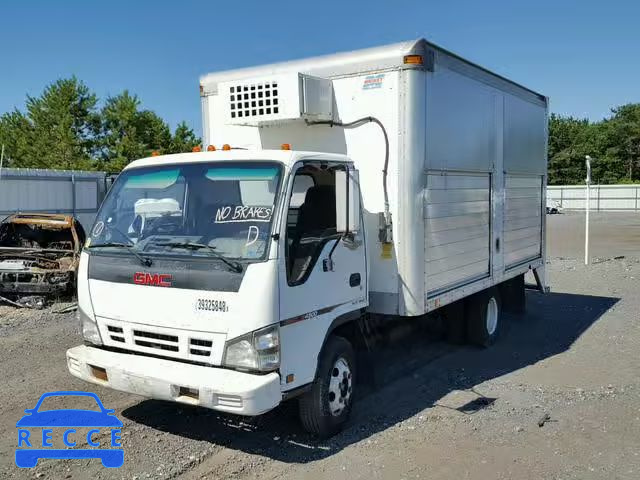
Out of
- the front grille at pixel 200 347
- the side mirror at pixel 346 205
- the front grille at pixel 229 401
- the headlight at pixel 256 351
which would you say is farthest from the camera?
the side mirror at pixel 346 205

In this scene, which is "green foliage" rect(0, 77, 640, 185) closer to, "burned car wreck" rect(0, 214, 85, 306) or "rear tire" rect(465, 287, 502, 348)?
"burned car wreck" rect(0, 214, 85, 306)

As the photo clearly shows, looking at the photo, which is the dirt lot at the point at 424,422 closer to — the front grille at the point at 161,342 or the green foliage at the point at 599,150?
the front grille at the point at 161,342

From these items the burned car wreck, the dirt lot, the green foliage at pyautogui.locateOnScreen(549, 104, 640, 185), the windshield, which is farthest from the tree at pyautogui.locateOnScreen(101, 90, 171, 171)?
the green foliage at pyautogui.locateOnScreen(549, 104, 640, 185)

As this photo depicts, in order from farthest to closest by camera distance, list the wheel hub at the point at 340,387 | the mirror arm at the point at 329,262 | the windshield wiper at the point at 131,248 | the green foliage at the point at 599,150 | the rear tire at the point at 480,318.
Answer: the green foliage at the point at 599,150, the rear tire at the point at 480,318, the wheel hub at the point at 340,387, the mirror arm at the point at 329,262, the windshield wiper at the point at 131,248

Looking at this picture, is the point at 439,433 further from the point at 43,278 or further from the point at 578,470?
the point at 43,278

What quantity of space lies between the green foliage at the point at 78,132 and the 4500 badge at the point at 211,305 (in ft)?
114

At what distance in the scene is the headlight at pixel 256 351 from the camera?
4250 mm

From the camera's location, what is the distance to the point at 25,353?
302 inches

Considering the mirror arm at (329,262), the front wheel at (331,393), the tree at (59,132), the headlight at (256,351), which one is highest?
the tree at (59,132)

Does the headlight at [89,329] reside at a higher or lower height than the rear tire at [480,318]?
higher

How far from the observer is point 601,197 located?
2183 inches

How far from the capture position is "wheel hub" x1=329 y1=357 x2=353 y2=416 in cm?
505

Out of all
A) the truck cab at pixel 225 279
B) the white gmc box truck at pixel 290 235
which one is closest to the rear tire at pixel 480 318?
the white gmc box truck at pixel 290 235

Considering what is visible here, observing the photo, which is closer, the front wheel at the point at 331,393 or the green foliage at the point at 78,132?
the front wheel at the point at 331,393
